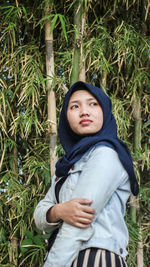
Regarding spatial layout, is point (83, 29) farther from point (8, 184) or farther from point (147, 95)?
point (8, 184)

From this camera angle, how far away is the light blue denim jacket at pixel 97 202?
2.78 ft

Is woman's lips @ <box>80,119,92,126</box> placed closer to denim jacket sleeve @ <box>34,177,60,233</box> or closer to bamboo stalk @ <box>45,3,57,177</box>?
denim jacket sleeve @ <box>34,177,60,233</box>

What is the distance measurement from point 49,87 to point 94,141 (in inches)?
39.6

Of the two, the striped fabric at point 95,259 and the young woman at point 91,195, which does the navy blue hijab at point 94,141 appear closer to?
the young woman at point 91,195

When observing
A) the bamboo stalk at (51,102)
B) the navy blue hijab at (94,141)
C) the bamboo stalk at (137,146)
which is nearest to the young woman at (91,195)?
the navy blue hijab at (94,141)

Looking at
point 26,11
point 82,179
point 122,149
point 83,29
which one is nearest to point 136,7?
point 83,29

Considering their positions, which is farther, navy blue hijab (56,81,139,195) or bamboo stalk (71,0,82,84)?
bamboo stalk (71,0,82,84)

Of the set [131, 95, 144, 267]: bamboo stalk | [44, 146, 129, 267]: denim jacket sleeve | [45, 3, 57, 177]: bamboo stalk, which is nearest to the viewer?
[44, 146, 129, 267]: denim jacket sleeve

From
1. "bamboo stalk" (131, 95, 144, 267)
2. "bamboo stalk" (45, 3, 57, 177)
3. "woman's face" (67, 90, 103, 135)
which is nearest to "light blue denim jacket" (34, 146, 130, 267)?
"woman's face" (67, 90, 103, 135)

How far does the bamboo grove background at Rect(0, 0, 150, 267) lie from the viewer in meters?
1.95

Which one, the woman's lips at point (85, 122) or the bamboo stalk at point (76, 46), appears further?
the bamboo stalk at point (76, 46)

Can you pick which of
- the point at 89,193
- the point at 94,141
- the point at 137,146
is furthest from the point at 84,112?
the point at 137,146

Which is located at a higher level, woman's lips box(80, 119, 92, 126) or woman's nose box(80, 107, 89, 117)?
woman's nose box(80, 107, 89, 117)

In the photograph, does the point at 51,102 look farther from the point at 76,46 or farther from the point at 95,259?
the point at 95,259
